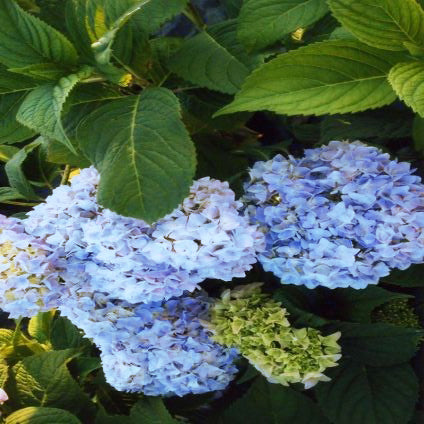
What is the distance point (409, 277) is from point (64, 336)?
0.70 m

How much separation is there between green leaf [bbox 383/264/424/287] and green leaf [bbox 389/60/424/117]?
37cm

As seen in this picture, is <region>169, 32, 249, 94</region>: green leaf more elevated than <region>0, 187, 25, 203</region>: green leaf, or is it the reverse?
<region>169, 32, 249, 94</region>: green leaf

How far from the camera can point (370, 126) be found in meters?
1.16

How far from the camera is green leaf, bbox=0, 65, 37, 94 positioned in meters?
1.04

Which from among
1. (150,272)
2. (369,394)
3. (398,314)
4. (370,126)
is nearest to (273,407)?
(369,394)

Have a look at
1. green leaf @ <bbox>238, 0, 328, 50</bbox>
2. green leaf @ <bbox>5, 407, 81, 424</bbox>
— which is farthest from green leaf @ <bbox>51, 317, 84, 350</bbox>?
green leaf @ <bbox>238, 0, 328, 50</bbox>

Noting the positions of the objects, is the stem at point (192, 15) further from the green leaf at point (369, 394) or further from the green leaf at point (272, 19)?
the green leaf at point (369, 394)

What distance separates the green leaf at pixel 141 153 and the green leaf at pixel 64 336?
0.53 metres

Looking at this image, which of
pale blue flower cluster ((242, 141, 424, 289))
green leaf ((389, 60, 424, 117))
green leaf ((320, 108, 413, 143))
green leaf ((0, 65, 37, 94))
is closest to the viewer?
green leaf ((389, 60, 424, 117))

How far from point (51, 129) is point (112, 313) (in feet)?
1.03

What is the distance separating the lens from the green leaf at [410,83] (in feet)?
2.70

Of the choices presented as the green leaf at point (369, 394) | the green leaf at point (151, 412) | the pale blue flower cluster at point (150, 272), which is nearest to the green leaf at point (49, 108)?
the pale blue flower cluster at point (150, 272)

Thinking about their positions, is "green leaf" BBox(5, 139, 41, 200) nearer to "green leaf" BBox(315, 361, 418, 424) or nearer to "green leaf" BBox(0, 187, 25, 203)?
"green leaf" BBox(0, 187, 25, 203)

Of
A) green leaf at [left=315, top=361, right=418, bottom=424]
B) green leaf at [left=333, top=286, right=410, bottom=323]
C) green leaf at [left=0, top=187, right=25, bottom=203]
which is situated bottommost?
green leaf at [left=315, top=361, right=418, bottom=424]
